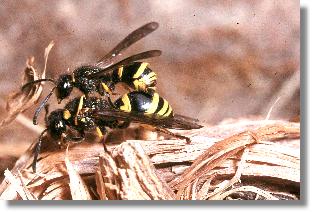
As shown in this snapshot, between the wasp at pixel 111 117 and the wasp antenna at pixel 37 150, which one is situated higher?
the wasp at pixel 111 117

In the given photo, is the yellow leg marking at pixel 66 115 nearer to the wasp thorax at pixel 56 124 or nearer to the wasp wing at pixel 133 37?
the wasp thorax at pixel 56 124

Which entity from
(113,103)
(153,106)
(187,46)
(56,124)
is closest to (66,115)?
(56,124)

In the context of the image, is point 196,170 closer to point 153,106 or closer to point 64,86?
point 153,106

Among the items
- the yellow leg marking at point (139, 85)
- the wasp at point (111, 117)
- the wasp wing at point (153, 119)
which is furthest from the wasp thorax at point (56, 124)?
the yellow leg marking at point (139, 85)

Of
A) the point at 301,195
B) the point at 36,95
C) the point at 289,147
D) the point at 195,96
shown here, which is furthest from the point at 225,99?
the point at 36,95

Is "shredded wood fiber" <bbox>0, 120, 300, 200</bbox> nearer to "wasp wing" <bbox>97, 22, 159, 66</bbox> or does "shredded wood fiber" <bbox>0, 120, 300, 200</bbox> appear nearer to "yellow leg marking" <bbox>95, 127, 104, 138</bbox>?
"yellow leg marking" <bbox>95, 127, 104, 138</bbox>

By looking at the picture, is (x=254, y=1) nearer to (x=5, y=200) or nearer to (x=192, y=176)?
(x=192, y=176)

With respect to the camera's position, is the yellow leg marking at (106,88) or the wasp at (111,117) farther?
the yellow leg marking at (106,88)

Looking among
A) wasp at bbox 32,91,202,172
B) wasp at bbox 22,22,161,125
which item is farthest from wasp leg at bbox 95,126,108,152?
wasp at bbox 22,22,161,125
